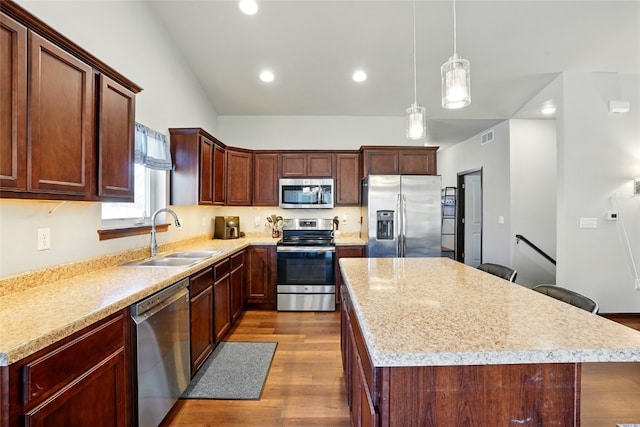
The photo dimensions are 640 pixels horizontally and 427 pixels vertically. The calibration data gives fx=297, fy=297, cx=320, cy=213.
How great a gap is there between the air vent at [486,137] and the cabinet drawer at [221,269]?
15.6ft

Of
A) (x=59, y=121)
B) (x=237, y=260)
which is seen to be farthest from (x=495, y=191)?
(x=59, y=121)

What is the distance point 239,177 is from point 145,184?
1457 millimetres

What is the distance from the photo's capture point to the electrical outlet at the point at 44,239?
171cm

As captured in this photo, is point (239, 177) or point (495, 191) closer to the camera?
point (239, 177)

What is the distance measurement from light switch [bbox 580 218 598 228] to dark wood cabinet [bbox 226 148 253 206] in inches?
169

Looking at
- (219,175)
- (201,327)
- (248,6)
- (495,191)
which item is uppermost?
(248,6)

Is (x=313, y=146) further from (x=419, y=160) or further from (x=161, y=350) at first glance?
(x=161, y=350)

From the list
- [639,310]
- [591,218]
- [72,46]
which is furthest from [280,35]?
[639,310]

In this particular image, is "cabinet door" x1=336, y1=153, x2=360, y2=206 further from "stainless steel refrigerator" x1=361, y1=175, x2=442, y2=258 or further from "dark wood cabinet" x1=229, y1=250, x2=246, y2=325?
→ "dark wood cabinet" x1=229, y1=250, x2=246, y2=325

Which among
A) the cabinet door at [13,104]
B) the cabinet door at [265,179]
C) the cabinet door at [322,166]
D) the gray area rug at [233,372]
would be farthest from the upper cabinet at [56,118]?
the cabinet door at [322,166]

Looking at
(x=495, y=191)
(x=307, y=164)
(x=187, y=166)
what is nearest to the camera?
(x=187, y=166)

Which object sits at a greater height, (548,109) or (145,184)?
(548,109)

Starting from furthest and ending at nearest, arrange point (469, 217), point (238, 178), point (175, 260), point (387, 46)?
point (469, 217)
point (238, 178)
point (387, 46)
point (175, 260)

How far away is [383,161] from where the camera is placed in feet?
13.7
